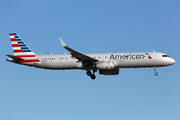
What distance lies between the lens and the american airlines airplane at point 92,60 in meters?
49.6

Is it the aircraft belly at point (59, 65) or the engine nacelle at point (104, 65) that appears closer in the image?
the engine nacelle at point (104, 65)

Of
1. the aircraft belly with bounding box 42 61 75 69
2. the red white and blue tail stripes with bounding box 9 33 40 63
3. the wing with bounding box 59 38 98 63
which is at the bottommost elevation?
the aircraft belly with bounding box 42 61 75 69

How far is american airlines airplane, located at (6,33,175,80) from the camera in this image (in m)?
49.6

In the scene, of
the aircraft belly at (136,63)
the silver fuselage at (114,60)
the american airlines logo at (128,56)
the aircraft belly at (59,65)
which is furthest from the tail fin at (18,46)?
the aircraft belly at (136,63)

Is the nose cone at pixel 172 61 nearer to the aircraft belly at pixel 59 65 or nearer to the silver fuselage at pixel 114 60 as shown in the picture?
the silver fuselage at pixel 114 60

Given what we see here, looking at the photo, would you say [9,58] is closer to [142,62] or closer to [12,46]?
[12,46]

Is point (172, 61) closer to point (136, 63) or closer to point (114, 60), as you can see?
point (136, 63)

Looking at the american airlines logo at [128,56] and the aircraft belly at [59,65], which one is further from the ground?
the american airlines logo at [128,56]

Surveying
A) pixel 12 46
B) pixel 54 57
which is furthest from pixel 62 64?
pixel 12 46

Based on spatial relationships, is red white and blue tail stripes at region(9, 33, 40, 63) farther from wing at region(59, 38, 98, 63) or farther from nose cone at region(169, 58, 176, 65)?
nose cone at region(169, 58, 176, 65)

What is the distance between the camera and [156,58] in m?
49.9

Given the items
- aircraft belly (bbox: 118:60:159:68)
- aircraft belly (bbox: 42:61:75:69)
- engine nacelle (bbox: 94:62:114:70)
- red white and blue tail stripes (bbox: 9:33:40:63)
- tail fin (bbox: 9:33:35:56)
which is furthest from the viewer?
tail fin (bbox: 9:33:35:56)

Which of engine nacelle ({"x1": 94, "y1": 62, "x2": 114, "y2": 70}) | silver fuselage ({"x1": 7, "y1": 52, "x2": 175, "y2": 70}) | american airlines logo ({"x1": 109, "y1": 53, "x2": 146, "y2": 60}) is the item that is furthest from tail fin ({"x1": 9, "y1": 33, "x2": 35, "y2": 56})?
american airlines logo ({"x1": 109, "y1": 53, "x2": 146, "y2": 60})

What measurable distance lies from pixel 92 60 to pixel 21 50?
576 inches
